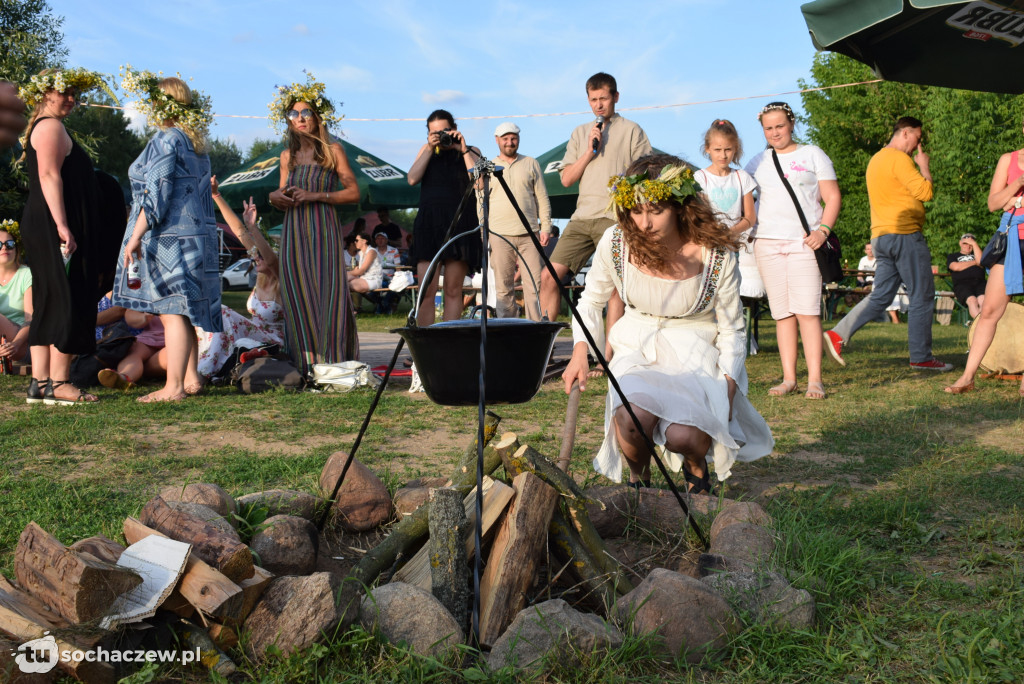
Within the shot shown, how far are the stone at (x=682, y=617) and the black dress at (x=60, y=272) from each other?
4831 millimetres

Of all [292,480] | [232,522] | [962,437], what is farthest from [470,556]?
[962,437]

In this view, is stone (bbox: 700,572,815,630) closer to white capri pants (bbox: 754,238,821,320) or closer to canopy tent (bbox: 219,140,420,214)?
white capri pants (bbox: 754,238,821,320)

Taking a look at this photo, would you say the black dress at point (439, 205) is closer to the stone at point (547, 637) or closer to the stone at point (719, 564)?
the stone at point (719, 564)

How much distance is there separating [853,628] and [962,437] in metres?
2.94

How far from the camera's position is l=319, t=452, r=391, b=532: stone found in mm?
3193

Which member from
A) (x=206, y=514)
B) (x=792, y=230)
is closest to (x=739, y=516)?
(x=206, y=514)

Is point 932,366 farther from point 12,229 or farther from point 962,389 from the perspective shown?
point 12,229

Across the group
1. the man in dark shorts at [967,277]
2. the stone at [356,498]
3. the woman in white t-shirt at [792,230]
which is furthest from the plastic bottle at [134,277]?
the man in dark shorts at [967,277]

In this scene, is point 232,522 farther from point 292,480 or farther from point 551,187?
point 551,187

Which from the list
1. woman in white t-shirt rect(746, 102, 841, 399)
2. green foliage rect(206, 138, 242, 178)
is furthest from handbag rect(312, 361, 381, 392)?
green foliage rect(206, 138, 242, 178)

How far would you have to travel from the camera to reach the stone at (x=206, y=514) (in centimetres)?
245

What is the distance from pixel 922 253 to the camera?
293 inches

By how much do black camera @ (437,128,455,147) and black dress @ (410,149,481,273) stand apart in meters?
0.31

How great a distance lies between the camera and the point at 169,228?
6012 millimetres
